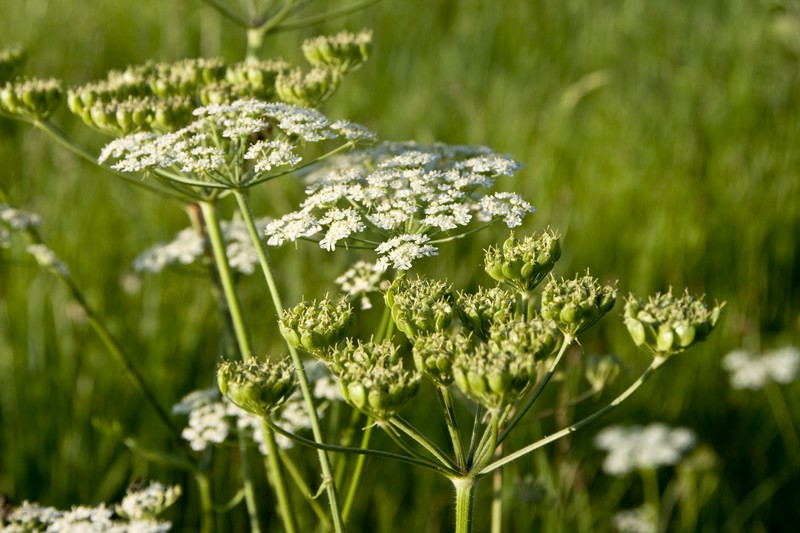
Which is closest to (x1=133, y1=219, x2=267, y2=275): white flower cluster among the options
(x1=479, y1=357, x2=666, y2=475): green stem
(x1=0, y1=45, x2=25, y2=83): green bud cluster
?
(x1=0, y1=45, x2=25, y2=83): green bud cluster

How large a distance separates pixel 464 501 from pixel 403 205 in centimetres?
85

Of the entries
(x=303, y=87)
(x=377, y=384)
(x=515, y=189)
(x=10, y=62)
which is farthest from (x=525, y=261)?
(x=515, y=189)

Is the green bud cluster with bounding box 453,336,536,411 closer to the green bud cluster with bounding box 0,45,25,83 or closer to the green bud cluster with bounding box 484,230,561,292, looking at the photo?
the green bud cluster with bounding box 484,230,561,292

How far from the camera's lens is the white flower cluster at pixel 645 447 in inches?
169

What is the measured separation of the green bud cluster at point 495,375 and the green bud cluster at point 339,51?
1.73 metres

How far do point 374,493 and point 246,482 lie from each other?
5.28 feet

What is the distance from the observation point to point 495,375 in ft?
6.46

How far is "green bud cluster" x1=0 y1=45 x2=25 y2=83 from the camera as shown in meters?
3.42

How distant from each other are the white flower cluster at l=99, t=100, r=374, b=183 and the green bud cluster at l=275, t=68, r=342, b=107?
0.30 meters

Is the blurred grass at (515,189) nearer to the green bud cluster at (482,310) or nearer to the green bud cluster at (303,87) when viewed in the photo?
the green bud cluster at (303,87)

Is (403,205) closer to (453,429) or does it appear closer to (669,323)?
(453,429)

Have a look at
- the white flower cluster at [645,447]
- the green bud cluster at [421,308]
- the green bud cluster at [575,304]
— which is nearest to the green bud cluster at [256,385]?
the green bud cluster at [421,308]

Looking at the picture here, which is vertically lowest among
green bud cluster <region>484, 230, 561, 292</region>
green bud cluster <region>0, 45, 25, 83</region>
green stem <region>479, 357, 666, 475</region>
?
green stem <region>479, 357, 666, 475</region>

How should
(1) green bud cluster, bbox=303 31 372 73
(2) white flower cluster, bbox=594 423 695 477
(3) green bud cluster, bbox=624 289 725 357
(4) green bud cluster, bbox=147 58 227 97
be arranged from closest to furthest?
(3) green bud cluster, bbox=624 289 725 357 < (4) green bud cluster, bbox=147 58 227 97 < (1) green bud cluster, bbox=303 31 372 73 < (2) white flower cluster, bbox=594 423 695 477
